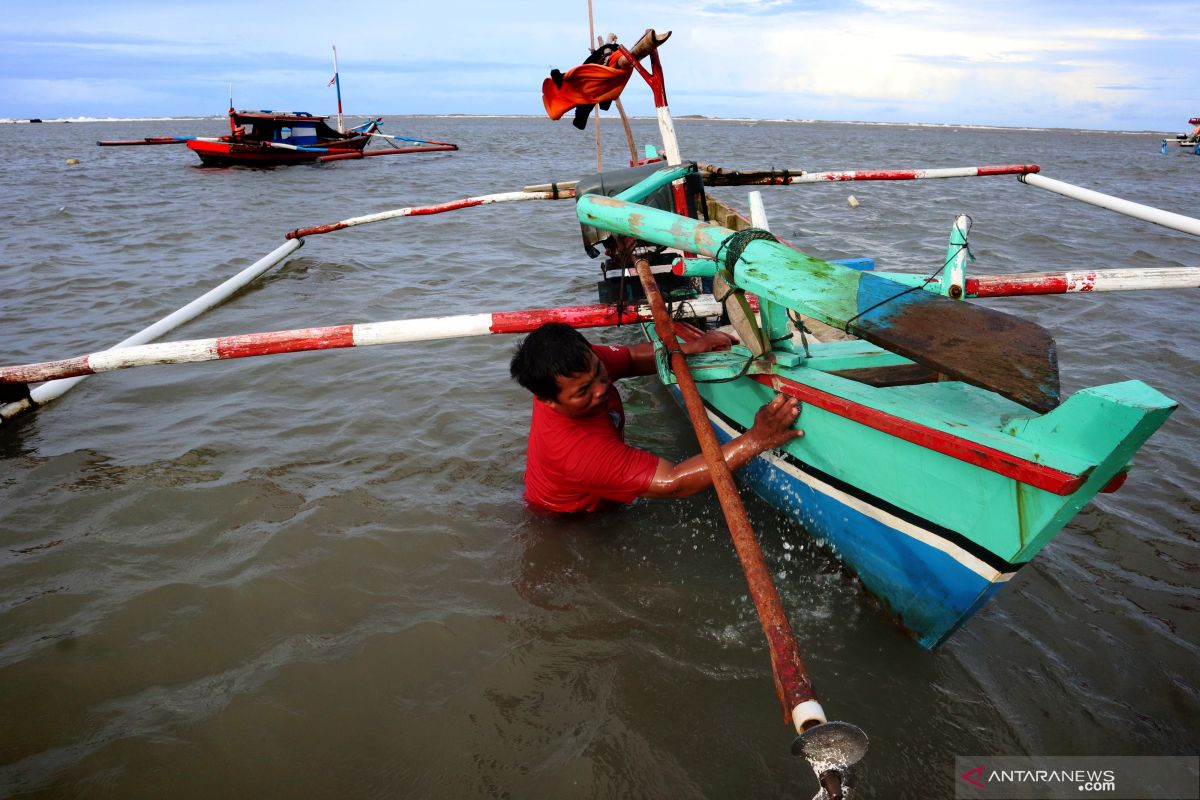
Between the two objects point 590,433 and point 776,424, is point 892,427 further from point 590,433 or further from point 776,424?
point 590,433

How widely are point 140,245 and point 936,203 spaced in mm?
14300

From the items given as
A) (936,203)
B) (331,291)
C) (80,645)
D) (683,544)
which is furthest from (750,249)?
(936,203)

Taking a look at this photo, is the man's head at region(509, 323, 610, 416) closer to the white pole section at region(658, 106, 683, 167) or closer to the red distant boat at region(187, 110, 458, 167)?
the white pole section at region(658, 106, 683, 167)

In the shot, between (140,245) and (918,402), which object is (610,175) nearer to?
(918,402)

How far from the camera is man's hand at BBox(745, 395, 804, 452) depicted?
2.61 meters

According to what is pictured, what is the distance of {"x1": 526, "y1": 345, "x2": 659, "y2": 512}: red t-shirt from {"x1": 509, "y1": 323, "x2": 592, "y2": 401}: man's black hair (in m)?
0.20

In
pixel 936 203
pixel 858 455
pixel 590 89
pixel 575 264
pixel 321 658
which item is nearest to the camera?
pixel 858 455

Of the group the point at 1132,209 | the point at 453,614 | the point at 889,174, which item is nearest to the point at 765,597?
the point at 453,614

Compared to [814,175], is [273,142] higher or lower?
higher

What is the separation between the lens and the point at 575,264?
955 centimetres

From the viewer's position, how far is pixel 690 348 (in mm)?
3424

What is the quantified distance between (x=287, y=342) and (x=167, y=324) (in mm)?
2533

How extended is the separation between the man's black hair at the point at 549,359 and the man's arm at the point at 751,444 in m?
0.58

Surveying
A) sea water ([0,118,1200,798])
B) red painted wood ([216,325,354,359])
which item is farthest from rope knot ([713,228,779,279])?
red painted wood ([216,325,354,359])
